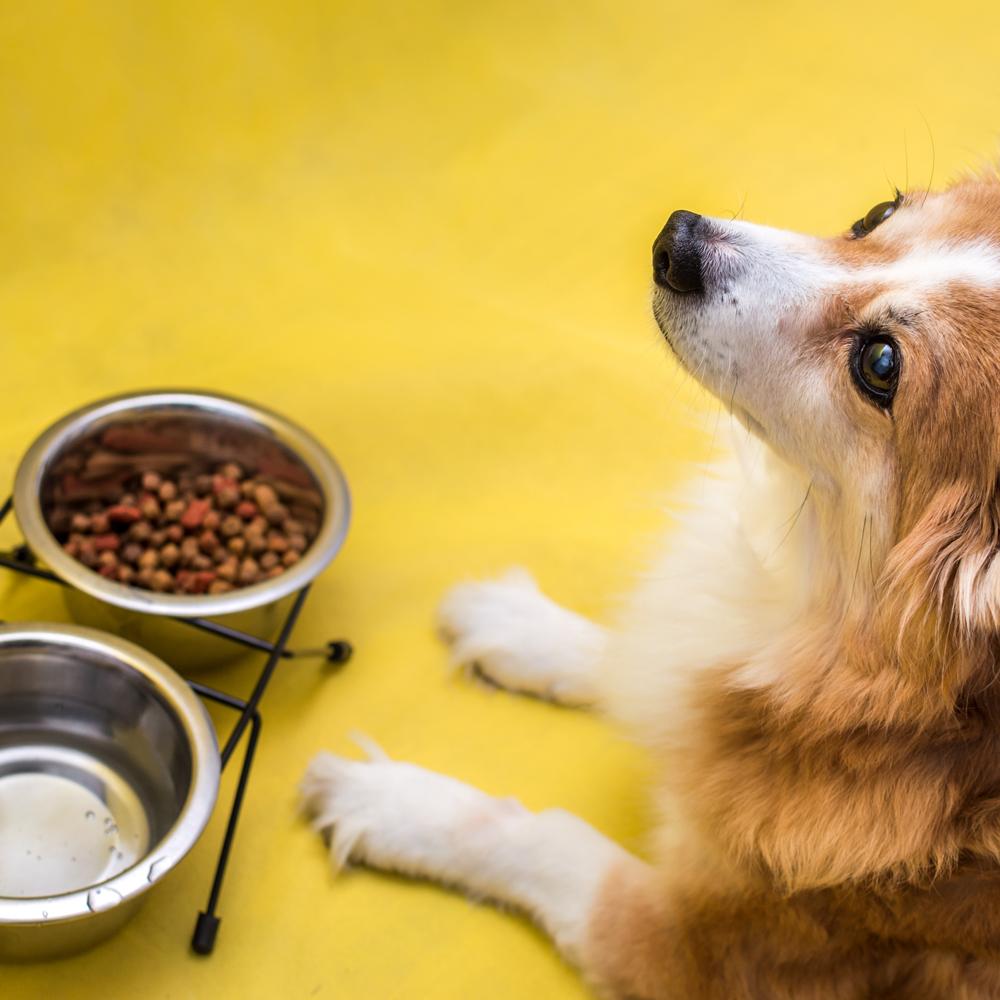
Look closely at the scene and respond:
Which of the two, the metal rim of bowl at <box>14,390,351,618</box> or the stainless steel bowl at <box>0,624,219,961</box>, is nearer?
the stainless steel bowl at <box>0,624,219,961</box>

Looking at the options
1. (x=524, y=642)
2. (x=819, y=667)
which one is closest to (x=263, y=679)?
(x=524, y=642)

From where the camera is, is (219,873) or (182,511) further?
(182,511)

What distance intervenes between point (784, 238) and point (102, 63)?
5.27 feet

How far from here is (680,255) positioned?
159cm

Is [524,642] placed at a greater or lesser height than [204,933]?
greater

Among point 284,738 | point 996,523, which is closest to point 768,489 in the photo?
point 996,523

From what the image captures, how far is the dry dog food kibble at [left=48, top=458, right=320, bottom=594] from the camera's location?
6.61 ft

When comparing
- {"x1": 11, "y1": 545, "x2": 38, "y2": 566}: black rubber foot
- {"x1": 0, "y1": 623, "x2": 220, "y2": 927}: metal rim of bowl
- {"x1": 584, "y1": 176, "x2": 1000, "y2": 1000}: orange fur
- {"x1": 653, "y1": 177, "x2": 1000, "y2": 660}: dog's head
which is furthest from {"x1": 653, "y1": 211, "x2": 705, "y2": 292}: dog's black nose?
{"x1": 11, "y1": 545, "x2": 38, "y2": 566}: black rubber foot

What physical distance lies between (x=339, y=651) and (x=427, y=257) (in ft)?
3.55

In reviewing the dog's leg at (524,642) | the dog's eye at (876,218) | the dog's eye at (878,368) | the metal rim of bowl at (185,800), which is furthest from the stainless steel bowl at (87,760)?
the dog's eye at (876,218)

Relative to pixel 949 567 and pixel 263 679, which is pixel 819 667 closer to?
pixel 949 567

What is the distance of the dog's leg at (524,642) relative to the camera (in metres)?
2.14

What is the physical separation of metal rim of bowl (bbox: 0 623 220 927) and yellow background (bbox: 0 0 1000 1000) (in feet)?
0.83

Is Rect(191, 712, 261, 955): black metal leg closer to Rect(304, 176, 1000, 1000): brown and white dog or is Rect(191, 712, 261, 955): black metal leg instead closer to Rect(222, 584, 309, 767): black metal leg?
Rect(222, 584, 309, 767): black metal leg
